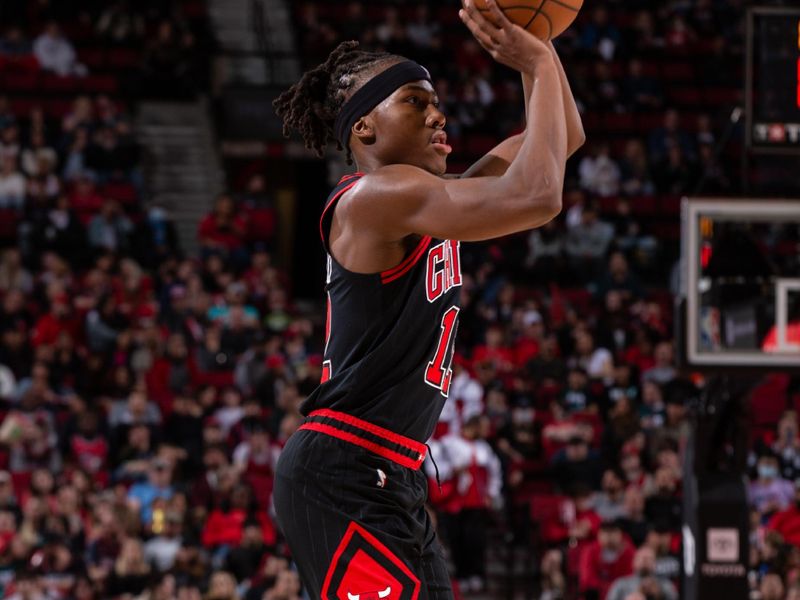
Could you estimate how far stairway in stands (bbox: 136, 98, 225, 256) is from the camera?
1669 cm

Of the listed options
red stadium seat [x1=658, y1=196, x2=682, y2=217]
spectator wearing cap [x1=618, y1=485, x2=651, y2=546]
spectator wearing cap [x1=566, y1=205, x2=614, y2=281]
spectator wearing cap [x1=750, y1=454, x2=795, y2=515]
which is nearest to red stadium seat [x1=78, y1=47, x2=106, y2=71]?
spectator wearing cap [x1=566, y1=205, x2=614, y2=281]

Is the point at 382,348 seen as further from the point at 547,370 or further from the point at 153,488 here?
the point at 547,370

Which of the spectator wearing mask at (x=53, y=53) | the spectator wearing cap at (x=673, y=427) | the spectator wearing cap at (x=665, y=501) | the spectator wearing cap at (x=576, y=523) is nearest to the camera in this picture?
the spectator wearing cap at (x=576, y=523)

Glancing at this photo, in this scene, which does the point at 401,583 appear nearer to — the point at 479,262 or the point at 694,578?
the point at 694,578

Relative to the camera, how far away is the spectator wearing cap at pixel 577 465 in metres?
11.3

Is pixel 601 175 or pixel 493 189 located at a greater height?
pixel 601 175

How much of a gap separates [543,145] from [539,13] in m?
0.41

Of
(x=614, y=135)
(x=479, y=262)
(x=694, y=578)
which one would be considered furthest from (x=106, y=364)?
(x=614, y=135)

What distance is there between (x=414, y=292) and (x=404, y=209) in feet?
0.93

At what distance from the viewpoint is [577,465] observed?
37.1 ft

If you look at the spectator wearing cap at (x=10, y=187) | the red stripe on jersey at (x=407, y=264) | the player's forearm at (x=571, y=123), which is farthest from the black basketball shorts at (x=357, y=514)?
the spectator wearing cap at (x=10, y=187)

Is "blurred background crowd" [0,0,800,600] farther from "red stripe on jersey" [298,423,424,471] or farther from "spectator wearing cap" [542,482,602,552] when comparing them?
"red stripe on jersey" [298,423,424,471]

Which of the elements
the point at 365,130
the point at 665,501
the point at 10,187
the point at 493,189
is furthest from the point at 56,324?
the point at 493,189

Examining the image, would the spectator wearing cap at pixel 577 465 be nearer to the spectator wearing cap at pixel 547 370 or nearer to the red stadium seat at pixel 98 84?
the spectator wearing cap at pixel 547 370
